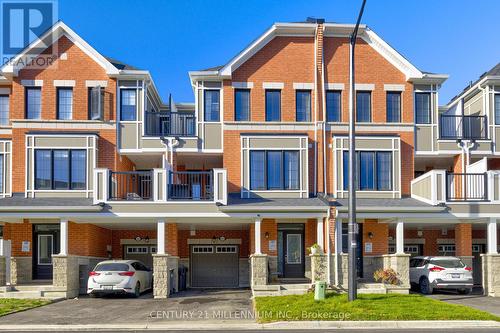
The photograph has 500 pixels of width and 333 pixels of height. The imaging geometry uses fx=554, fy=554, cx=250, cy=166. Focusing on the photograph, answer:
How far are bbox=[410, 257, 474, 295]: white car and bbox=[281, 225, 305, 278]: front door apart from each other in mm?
4943

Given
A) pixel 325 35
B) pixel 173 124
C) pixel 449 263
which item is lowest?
Result: pixel 449 263

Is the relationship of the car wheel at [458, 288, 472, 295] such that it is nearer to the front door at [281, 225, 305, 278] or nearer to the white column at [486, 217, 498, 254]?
the white column at [486, 217, 498, 254]

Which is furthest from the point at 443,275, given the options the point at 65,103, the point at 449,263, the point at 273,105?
the point at 65,103

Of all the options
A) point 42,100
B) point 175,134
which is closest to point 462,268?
point 175,134

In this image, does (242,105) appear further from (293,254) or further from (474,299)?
(474,299)

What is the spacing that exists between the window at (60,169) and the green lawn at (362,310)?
10007mm

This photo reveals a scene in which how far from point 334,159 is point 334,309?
9158mm

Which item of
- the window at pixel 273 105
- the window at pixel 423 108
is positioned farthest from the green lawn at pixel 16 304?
the window at pixel 423 108

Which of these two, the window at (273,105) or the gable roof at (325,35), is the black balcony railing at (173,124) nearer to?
the gable roof at (325,35)

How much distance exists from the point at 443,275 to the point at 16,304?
15325 millimetres

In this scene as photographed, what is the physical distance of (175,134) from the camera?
951 inches

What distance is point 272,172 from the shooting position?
23.5 m

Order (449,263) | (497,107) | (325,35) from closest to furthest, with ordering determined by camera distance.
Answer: (449,263)
(325,35)
(497,107)

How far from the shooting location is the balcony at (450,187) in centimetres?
2183
